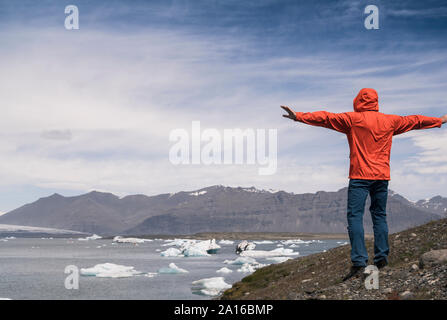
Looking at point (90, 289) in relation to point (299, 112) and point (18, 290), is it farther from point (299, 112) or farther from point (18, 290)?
point (299, 112)

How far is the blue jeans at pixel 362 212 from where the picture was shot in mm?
8945

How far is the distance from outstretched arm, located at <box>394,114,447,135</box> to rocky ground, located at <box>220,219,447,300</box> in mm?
2762

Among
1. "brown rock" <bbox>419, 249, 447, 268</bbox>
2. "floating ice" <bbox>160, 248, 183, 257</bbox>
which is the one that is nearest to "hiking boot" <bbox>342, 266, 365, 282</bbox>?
"brown rock" <bbox>419, 249, 447, 268</bbox>

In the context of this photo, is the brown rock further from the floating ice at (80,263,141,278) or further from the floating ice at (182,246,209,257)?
the floating ice at (182,246,209,257)

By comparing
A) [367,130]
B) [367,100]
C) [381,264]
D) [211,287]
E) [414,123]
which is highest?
[367,100]

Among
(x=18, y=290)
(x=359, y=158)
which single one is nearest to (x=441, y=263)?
(x=359, y=158)

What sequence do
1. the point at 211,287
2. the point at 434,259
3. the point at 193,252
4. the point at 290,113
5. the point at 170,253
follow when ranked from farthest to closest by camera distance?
the point at 170,253
the point at 193,252
the point at 211,287
the point at 434,259
the point at 290,113

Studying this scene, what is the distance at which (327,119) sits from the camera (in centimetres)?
891

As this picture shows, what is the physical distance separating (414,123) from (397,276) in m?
3.08

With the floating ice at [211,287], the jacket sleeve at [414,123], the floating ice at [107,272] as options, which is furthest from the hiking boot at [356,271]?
the floating ice at [107,272]

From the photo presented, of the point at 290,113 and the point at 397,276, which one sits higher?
the point at 290,113

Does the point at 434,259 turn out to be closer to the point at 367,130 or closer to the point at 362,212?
the point at 362,212

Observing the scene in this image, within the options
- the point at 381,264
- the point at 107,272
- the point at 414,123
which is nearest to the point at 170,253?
the point at 107,272

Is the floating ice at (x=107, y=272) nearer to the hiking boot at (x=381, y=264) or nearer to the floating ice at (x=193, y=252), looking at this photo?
the floating ice at (x=193, y=252)
